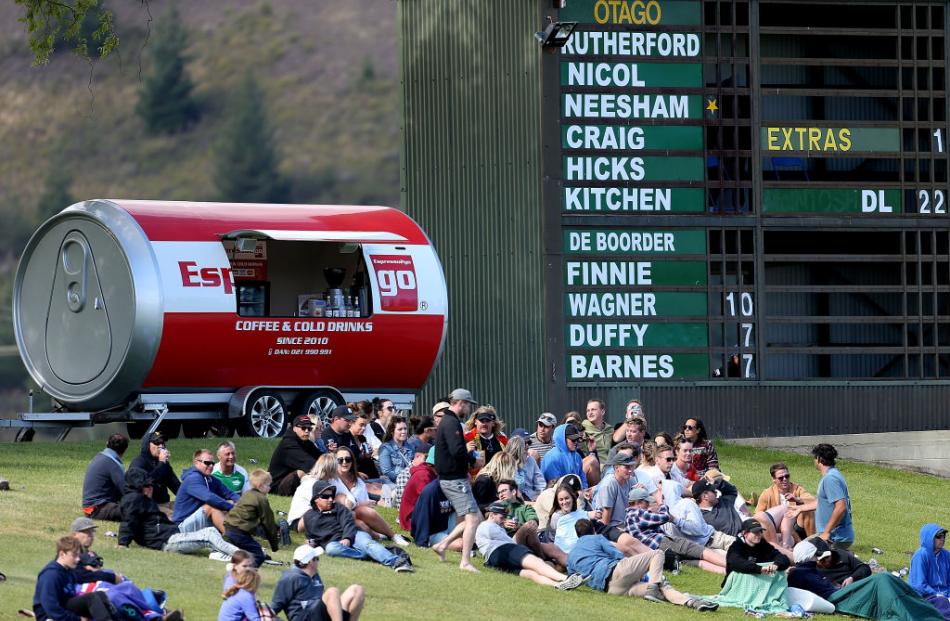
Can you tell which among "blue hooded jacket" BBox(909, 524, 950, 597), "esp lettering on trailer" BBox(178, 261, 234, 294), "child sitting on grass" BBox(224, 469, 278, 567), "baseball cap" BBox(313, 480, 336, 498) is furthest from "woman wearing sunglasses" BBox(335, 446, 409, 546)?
"esp lettering on trailer" BBox(178, 261, 234, 294)

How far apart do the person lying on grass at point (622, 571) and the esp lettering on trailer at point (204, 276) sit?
10.2m

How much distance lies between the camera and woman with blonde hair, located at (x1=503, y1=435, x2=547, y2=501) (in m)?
20.0

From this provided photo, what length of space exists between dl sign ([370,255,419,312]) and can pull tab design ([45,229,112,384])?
4.61 metres

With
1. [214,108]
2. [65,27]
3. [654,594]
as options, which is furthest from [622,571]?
[214,108]

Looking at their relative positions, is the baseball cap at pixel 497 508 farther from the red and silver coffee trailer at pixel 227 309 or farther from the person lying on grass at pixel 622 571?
the red and silver coffee trailer at pixel 227 309

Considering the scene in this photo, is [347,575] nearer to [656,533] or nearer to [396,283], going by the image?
[656,533]

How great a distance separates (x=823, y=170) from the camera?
95.3ft

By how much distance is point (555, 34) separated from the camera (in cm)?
2750

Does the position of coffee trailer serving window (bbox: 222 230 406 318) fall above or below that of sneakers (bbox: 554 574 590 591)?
above

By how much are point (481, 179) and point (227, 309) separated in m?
5.01

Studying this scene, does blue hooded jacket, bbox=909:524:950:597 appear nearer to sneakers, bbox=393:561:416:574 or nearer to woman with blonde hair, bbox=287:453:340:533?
sneakers, bbox=393:561:416:574

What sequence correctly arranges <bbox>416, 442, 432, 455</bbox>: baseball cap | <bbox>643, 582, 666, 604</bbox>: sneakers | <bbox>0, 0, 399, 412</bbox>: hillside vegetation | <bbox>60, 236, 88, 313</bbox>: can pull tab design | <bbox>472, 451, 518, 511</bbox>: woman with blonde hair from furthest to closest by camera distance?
<bbox>0, 0, 399, 412</bbox>: hillside vegetation, <bbox>60, 236, 88, 313</bbox>: can pull tab design, <bbox>416, 442, 432, 455</bbox>: baseball cap, <bbox>472, 451, 518, 511</bbox>: woman with blonde hair, <bbox>643, 582, 666, 604</bbox>: sneakers

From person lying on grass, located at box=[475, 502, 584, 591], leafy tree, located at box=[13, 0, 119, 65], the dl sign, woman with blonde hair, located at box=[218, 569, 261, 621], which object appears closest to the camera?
woman with blonde hair, located at box=[218, 569, 261, 621]

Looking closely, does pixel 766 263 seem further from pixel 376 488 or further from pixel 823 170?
pixel 376 488
